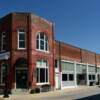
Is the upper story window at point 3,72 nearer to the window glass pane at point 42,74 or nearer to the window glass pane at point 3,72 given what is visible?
the window glass pane at point 3,72

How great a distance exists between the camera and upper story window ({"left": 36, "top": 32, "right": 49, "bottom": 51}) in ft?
118

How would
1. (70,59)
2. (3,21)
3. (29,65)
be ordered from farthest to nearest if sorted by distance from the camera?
(70,59), (3,21), (29,65)

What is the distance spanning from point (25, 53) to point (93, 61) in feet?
86.7

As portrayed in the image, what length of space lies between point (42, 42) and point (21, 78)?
5579 millimetres

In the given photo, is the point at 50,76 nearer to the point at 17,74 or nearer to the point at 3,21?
Result: the point at 17,74

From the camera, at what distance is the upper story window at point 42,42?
36094 millimetres

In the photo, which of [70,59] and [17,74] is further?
[70,59]

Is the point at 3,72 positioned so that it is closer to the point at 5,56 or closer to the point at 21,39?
the point at 5,56

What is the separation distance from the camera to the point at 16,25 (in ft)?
115

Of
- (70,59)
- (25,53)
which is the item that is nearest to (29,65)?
(25,53)

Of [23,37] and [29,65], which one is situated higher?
[23,37]

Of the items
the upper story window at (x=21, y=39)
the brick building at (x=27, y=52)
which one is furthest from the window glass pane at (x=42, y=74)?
the upper story window at (x=21, y=39)

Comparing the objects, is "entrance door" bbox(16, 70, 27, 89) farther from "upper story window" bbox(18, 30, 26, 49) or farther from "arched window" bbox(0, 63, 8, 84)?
"upper story window" bbox(18, 30, 26, 49)

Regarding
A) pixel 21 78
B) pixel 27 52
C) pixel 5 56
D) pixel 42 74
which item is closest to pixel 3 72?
pixel 5 56
